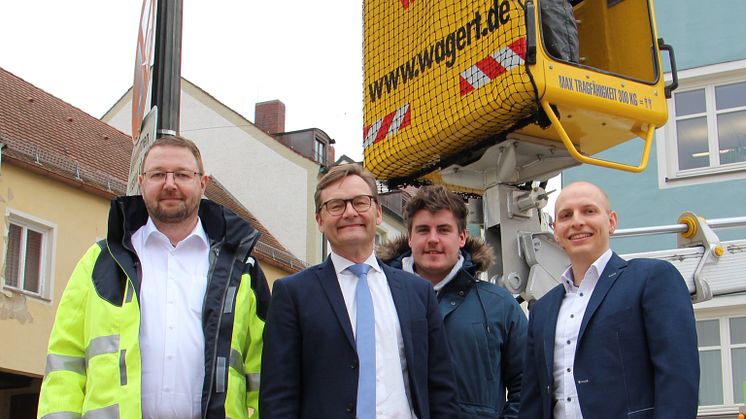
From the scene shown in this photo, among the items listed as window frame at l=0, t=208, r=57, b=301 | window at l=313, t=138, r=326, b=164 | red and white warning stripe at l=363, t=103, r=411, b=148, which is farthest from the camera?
window at l=313, t=138, r=326, b=164

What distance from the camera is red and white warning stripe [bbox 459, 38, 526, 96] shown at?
628cm

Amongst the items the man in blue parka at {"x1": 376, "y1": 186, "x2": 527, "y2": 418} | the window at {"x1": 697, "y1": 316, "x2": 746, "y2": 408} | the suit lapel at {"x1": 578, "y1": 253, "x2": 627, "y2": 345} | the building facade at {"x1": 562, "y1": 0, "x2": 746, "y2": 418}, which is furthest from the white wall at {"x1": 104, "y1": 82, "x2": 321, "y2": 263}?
the suit lapel at {"x1": 578, "y1": 253, "x2": 627, "y2": 345}

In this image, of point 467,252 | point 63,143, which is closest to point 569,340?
point 467,252

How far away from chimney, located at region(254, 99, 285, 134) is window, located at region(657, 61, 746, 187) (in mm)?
24315

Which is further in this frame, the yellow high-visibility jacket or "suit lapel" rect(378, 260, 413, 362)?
"suit lapel" rect(378, 260, 413, 362)

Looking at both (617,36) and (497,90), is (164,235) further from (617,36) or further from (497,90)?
(617,36)

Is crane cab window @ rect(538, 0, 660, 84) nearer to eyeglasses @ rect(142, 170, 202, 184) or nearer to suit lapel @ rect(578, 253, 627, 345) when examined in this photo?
suit lapel @ rect(578, 253, 627, 345)

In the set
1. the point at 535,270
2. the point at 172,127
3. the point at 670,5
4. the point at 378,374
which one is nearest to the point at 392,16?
the point at 535,270

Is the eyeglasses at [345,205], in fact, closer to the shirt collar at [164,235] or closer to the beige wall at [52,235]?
the shirt collar at [164,235]

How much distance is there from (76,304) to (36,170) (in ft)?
52.6

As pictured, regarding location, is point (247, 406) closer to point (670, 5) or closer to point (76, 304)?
point (76, 304)

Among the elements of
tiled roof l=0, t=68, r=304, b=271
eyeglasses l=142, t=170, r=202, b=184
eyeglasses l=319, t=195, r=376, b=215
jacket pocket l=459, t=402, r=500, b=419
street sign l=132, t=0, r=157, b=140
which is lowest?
jacket pocket l=459, t=402, r=500, b=419

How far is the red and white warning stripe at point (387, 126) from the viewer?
7336 mm

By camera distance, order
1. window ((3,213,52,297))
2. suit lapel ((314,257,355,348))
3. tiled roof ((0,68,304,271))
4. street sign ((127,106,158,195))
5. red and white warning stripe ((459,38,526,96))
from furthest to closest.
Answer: tiled roof ((0,68,304,271)), window ((3,213,52,297)), red and white warning stripe ((459,38,526,96)), street sign ((127,106,158,195)), suit lapel ((314,257,355,348))
